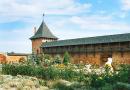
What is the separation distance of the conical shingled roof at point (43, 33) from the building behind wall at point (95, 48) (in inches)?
74.0

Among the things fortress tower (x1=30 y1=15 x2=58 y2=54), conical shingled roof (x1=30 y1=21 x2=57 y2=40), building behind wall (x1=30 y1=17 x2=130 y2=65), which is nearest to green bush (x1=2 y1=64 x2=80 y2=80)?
building behind wall (x1=30 y1=17 x2=130 y2=65)

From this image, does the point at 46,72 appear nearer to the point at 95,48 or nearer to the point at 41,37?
the point at 95,48

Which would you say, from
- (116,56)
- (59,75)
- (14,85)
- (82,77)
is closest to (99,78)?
(82,77)

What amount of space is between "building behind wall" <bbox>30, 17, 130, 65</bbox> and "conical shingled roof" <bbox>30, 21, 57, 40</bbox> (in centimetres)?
188

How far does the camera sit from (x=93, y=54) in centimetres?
3366

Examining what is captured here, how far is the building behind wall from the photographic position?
30.5 meters

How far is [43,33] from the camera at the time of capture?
45.1m

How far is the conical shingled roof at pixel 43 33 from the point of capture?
45.0 meters

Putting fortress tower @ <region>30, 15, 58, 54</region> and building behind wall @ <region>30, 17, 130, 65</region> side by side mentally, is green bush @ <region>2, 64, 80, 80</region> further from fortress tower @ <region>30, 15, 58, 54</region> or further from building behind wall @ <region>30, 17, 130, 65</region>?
fortress tower @ <region>30, 15, 58, 54</region>

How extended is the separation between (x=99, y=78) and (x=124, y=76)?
A: 815mm

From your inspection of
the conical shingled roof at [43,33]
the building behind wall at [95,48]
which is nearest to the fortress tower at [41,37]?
the conical shingled roof at [43,33]

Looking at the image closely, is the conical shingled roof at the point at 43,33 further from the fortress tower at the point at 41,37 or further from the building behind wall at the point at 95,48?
the building behind wall at the point at 95,48

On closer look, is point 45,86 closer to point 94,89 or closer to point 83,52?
point 94,89

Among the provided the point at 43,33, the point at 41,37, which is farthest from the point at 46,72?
the point at 43,33
